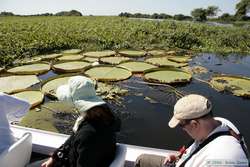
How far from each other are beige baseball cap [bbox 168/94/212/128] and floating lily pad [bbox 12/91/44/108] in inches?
134

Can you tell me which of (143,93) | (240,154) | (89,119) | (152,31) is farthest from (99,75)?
(152,31)

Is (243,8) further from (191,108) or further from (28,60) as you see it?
(191,108)

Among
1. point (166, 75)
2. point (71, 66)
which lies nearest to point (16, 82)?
point (71, 66)

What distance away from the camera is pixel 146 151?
87.6 inches

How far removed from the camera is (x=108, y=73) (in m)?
6.18

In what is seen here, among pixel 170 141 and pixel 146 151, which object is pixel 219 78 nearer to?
pixel 170 141

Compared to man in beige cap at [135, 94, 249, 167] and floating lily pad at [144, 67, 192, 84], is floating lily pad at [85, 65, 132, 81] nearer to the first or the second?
floating lily pad at [144, 67, 192, 84]

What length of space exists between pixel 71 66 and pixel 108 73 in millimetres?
1097

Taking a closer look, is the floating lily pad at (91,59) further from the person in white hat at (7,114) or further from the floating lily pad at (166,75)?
the person in white hat at (7,114)

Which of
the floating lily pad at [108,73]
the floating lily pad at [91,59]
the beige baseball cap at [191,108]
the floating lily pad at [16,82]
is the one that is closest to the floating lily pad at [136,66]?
the floating lily pad at [108,73]

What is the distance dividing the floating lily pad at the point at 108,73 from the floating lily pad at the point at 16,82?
1149mm

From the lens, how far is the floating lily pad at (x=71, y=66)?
654cm

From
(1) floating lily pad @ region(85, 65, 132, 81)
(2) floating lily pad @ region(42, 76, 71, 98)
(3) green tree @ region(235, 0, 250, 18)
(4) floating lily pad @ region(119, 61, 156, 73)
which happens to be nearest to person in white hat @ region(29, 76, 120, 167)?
(2) floating lily pad @ region(42, 76, 71, 98)

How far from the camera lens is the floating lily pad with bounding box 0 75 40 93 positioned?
5.25 m
